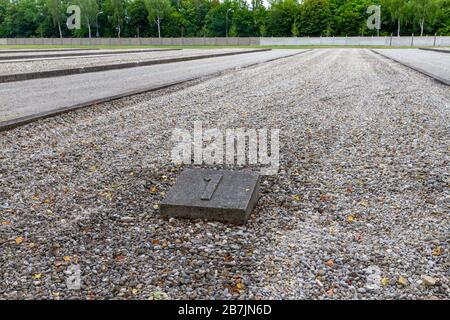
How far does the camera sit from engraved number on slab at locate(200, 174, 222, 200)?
3.73m

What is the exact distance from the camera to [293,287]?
8.72ft

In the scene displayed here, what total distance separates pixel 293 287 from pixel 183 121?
489 centimetres

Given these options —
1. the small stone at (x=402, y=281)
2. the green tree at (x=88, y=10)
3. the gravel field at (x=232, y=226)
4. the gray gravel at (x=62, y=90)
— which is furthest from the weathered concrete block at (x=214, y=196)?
the green tree at (x=88, y=10)

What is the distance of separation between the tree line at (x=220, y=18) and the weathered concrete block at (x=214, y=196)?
74774 mm

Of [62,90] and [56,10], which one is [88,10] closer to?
[56,10]

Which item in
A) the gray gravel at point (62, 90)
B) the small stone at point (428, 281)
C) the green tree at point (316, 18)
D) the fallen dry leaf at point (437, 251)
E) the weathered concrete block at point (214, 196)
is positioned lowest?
the small stone at point (428, 281)

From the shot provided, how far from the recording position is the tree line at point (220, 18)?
74.8m

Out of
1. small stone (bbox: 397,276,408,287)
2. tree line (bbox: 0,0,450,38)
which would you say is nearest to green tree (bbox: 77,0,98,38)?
tree line (bbox: 0,0,450,38)

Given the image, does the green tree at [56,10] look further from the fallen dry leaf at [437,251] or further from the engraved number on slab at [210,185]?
the fallen dry leaf at [437,251]

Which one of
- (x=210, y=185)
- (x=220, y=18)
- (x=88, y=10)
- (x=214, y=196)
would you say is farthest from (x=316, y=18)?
(x=214, y=196)

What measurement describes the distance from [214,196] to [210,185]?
0.50ft

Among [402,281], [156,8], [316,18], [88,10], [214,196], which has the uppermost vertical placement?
[156,8]

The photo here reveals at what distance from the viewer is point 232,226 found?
3496 millimetres
